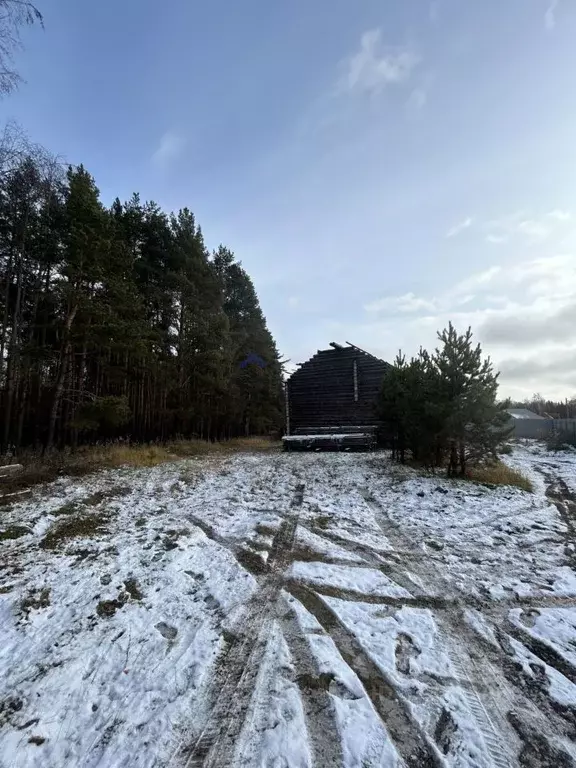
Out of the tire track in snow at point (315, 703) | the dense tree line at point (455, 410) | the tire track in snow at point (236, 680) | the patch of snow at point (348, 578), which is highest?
the dense tree line at point (455, 410)

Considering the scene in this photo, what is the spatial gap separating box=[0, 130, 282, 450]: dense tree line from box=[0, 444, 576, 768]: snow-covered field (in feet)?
22.5

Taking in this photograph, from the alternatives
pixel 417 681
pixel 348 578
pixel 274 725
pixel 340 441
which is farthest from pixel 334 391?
pixel 274 725

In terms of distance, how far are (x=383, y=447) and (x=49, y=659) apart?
18.4 meters

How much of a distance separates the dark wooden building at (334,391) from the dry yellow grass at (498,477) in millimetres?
A: 10487

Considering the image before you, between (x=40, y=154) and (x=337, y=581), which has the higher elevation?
(x=40, y=154)

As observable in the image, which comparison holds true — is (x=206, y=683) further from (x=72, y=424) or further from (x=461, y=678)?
(x=72, y=424)

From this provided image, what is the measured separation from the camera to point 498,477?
9672 millimetres

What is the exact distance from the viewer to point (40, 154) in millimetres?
6621

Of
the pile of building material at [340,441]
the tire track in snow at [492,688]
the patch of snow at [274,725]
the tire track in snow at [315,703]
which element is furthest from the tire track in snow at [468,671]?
the pile of building material at [340,441]

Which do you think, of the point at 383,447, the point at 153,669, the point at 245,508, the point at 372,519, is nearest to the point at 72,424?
the point at 245,508

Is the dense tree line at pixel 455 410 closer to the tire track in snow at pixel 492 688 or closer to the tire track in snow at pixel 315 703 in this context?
the tire track in snow at pixel 492 688

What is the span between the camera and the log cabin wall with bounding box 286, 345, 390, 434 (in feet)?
73.4

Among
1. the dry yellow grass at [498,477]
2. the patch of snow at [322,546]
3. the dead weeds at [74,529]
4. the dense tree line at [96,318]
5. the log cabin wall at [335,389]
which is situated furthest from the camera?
the log cabin wall at [335,389]

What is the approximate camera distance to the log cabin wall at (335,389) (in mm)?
22375
